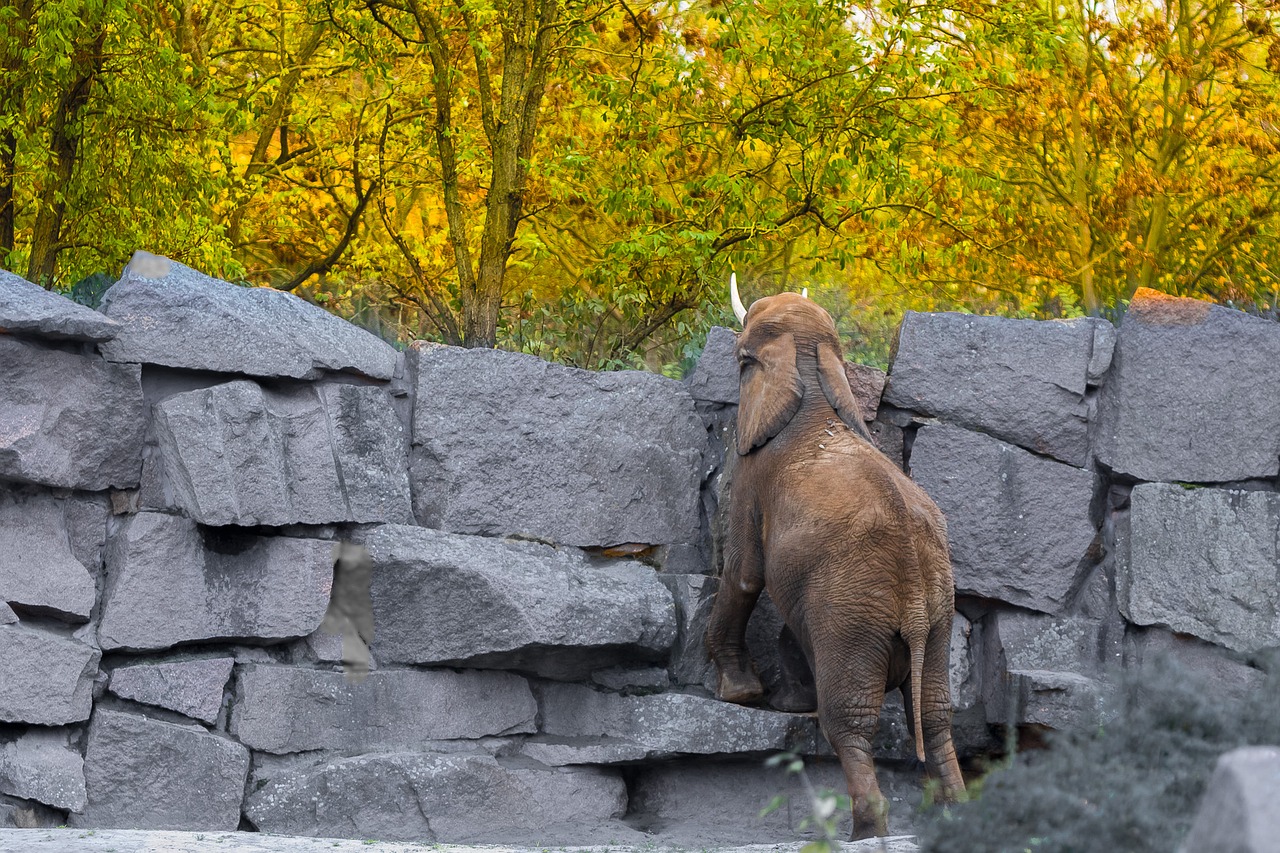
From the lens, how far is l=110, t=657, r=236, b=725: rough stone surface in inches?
215

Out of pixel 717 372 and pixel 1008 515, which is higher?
pixel 717 372

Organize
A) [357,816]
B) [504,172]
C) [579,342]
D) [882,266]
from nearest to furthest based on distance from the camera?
[357,816], [579,342], [504,172], [882,266]

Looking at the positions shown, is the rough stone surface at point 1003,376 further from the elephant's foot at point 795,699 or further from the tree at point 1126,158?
the tree at point 1126,158

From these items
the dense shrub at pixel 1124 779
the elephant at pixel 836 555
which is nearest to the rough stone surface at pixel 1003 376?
the elephant at pixel 836 555

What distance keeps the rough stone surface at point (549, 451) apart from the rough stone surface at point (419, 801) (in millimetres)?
1029

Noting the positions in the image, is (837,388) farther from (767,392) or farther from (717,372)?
(717,372)

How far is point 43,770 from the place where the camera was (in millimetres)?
5203

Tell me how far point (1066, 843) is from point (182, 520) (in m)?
3.95

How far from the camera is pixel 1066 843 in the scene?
9.01ft

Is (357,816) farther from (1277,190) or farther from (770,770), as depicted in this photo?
(1277,190)

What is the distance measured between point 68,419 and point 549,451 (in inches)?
77.6

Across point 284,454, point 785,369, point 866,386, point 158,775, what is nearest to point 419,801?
point 158,775

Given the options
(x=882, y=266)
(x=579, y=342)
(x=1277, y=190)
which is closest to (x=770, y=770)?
(x=579, y=342)

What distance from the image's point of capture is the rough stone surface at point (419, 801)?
18.0 feet
